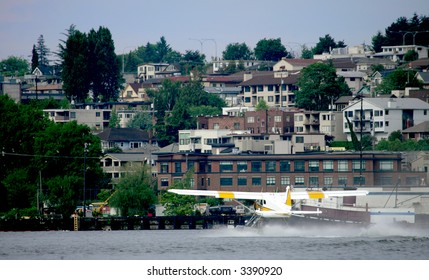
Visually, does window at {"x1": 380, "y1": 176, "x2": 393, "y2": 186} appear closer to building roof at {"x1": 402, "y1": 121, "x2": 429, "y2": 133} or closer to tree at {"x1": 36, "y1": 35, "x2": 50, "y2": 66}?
building roof at {"x1": 402, "y1": 121, "x2": 429, "y2": 133}

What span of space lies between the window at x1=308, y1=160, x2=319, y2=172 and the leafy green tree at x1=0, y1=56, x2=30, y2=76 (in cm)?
2054

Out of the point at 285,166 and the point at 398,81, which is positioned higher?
the point at 398,81

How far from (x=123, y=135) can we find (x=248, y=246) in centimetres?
4440

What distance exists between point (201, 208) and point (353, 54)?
4857cm

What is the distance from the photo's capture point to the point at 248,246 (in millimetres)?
27266

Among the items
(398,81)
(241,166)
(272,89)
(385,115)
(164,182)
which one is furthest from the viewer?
(272,89)

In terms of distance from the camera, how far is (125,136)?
71.2 m

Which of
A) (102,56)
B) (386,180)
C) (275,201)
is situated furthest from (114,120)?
(275,201)

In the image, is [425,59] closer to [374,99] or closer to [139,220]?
[374,99]

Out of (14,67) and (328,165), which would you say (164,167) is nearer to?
(328,165)

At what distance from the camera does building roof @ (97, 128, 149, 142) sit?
6988 centimetres

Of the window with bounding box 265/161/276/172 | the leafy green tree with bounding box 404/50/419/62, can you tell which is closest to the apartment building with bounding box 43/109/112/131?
the window with bounding box 265/161/276/172

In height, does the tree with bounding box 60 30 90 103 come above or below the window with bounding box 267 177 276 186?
above

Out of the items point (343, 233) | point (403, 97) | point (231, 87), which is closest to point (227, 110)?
point (231, 87)
